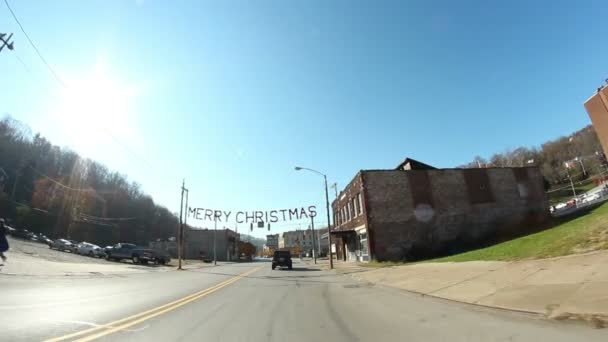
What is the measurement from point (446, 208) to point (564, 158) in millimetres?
128481

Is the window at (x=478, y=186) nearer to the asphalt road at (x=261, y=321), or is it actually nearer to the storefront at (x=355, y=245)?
the storefront at (x=355, y=245)

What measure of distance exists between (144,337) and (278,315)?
317 cm

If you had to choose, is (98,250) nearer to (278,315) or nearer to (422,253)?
(422,253)

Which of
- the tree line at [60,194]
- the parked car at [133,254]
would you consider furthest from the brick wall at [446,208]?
the tree line at [60,194]

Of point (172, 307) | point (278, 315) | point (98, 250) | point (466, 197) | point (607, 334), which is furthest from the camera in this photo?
point (98, 250)

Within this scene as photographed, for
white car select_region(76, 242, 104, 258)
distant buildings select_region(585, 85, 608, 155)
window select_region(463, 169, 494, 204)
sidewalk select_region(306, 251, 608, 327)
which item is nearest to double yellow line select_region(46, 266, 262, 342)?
sidewalk select_region(306, 251, 608, 327)

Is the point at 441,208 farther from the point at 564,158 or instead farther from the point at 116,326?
the point at 564,158

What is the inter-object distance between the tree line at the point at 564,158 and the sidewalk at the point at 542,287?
104003 mm

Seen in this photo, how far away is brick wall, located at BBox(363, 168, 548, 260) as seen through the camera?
96.1 ft

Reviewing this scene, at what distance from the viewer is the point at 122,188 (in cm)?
10081

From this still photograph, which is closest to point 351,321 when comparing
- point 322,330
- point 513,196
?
point 322,330

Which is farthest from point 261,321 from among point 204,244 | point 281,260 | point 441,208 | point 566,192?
point 566,192

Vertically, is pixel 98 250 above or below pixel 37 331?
above

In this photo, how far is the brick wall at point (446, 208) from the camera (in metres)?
29.3
